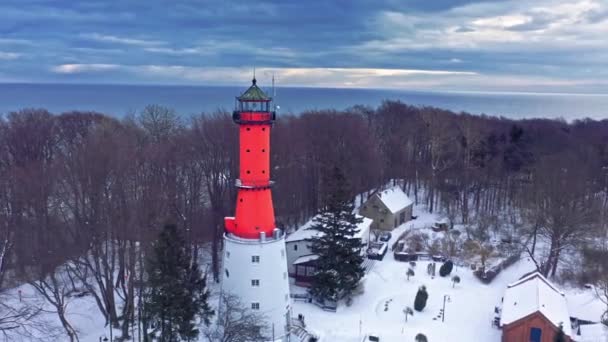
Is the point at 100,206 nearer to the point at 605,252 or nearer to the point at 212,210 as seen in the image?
the point at 212,210

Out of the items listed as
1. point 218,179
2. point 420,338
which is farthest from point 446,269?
point 218,179

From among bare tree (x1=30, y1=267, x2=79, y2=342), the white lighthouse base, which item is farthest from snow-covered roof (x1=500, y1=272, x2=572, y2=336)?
bare tree (x1=30, y1=267, x2=79, y2=342)

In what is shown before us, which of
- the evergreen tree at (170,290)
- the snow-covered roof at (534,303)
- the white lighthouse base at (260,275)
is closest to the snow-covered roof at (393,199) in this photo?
the snow-covered roof at (534,303)

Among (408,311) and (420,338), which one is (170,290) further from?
(408,311)

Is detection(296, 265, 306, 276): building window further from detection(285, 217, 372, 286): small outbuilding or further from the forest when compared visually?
the forest

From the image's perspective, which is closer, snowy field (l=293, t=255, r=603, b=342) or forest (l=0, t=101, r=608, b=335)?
forest (l=0, t=101, r=608, b=335)

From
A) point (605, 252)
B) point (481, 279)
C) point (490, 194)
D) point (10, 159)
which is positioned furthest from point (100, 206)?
point (490, 194)
